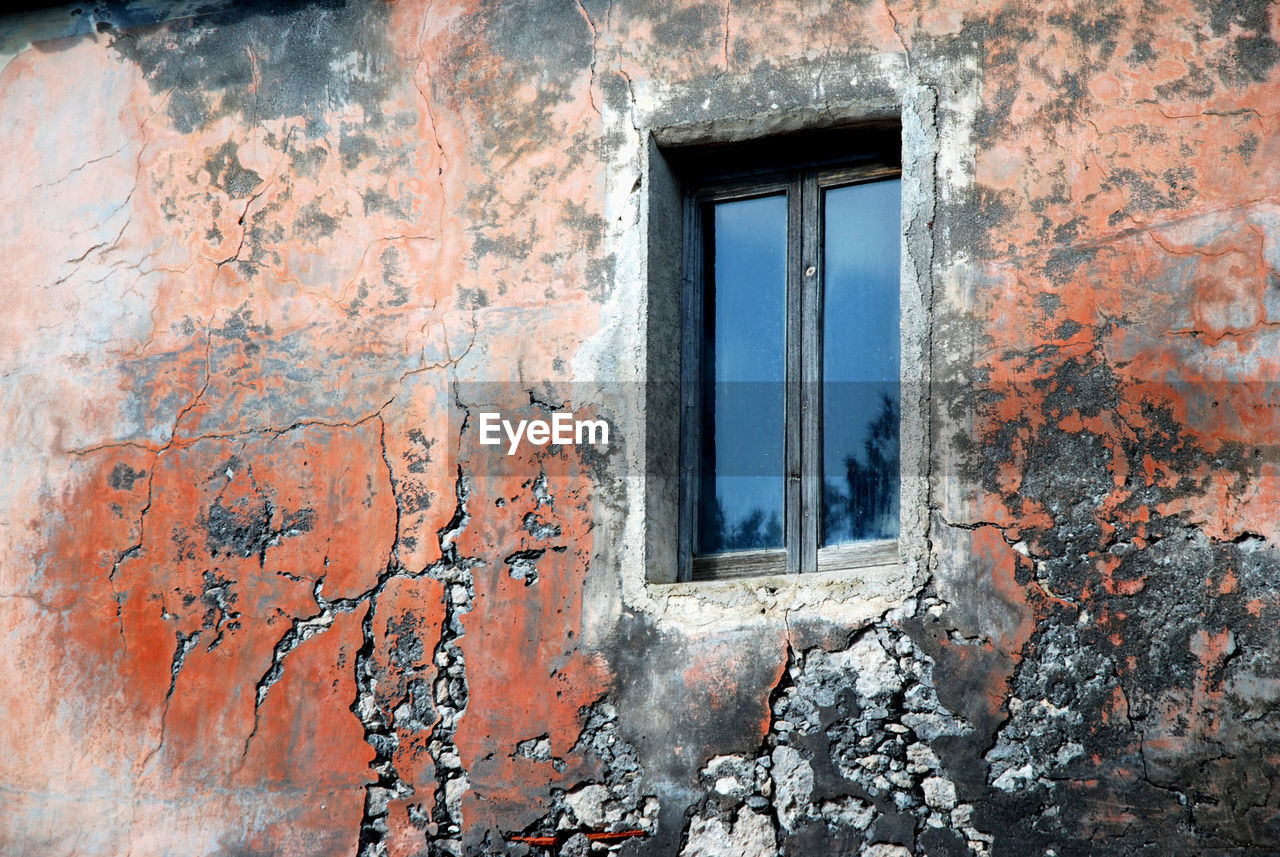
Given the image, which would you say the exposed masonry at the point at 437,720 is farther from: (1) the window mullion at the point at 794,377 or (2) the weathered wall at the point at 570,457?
(1) the window mullion at the point at 794,377

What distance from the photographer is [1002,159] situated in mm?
3244

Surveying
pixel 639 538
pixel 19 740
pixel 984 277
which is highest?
pixel 984 277

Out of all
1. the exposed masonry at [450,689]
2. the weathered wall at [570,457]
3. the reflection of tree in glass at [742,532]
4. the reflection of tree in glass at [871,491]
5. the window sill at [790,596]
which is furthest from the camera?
the reflection of tree in glass at [742,532]

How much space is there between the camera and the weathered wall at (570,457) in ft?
9.68

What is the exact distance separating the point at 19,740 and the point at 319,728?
1.00m

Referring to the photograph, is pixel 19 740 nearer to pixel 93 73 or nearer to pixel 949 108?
pixel 93 73

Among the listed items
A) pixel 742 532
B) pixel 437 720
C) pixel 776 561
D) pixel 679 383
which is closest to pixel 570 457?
pixel 679 383

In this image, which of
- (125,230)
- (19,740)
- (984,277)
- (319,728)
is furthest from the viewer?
(125,230)

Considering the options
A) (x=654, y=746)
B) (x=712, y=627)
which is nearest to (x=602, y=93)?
(x=712, y=627)

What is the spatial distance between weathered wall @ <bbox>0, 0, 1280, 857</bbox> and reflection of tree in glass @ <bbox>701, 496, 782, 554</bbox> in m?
0.31

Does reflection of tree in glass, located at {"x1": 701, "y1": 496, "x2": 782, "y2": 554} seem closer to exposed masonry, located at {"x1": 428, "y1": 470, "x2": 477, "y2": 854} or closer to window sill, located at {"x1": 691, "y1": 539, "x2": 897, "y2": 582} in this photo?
window sill, located at {"x1": 691, "y1": 539, "x2": 897, "y2": 582}

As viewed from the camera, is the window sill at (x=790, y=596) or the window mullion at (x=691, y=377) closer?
the window sill at (x=790, y=596)

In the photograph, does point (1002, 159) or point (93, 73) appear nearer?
point (1002, 159)

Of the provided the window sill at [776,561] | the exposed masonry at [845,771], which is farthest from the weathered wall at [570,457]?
the window sill at [776,561]
